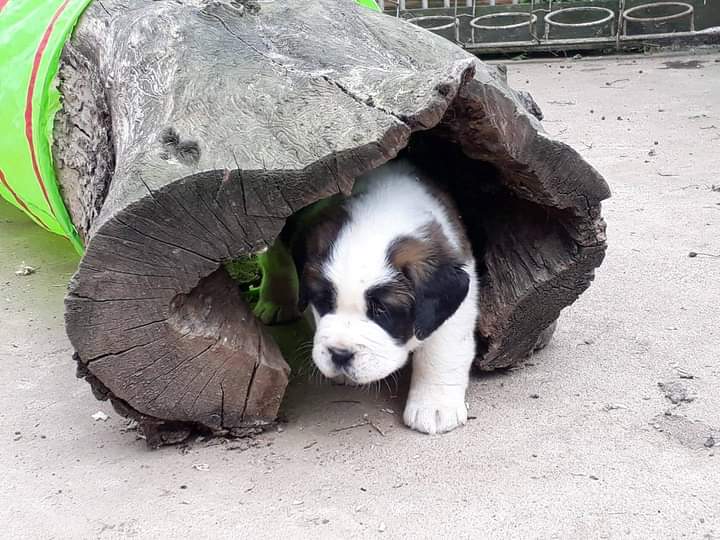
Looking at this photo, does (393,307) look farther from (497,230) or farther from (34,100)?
(34,100)

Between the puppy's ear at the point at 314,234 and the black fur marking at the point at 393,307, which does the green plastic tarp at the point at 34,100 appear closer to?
the puppy's ear at the point at 314,234

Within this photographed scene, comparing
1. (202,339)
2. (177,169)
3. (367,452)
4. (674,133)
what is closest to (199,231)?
(177,169)

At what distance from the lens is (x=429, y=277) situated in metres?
2.64

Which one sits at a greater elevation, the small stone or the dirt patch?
the small stone

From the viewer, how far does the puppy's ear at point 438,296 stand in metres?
2.63

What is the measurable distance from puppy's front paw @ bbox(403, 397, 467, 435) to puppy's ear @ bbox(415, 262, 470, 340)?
0.30 meters

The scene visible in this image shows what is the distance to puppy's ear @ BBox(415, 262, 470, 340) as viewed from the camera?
104 inches

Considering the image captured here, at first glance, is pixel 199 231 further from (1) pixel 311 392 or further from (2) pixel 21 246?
(2) pixel 21 246

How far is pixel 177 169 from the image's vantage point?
2271 millimetres

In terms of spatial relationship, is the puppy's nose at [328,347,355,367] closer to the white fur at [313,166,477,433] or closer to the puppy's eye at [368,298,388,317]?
the white fur at [313,166,477,433]

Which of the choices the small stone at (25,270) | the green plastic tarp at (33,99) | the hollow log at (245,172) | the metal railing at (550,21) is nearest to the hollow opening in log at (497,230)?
the hollow log at (245,172)

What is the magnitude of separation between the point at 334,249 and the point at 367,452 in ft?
2.04

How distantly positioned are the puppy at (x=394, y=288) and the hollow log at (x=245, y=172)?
24cm

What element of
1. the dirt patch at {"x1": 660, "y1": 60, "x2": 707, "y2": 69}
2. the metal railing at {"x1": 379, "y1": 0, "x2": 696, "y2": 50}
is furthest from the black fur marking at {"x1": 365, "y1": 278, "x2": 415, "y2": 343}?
the metal railing at {"x1": 379, "y1": 0, "x2": 696, "y2": 50}
